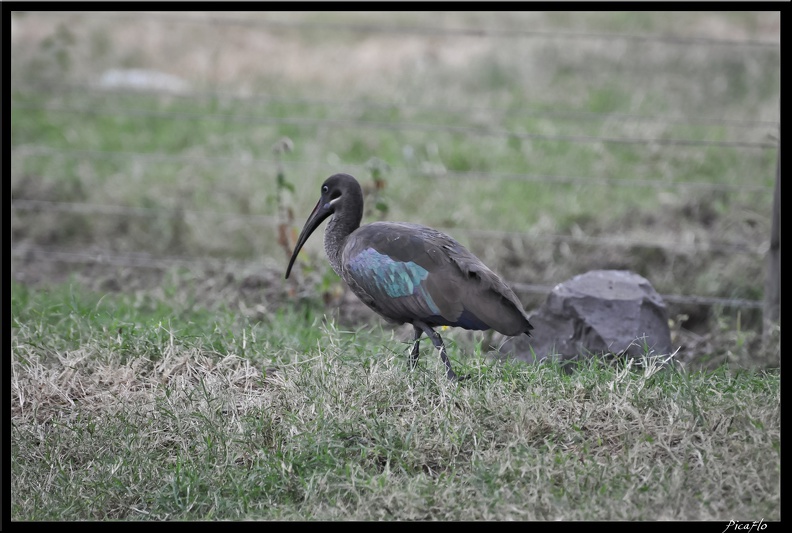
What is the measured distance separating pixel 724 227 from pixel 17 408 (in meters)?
4.72

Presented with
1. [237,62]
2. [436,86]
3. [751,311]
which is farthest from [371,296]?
[237,62]

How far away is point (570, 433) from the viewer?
141 inches

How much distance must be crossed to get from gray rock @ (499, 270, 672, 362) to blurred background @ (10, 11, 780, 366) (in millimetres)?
723

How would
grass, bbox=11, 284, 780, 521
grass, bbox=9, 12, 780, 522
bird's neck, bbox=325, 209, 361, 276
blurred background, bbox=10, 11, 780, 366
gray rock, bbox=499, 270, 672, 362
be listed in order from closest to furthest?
1. grass, bbox=11, 284, 780, 521
2. grass, bbox=9, 12, 780, 522
3. bird's neck, bbox=325, 209, 361, 276
4. gray rock, bbox=499, 270, 672, 362
5. blurred background, bbox=10, 11, 780, 366

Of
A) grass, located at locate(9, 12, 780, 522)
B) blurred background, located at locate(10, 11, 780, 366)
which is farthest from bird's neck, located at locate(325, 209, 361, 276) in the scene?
blurred background, located at locate(10, 11, 780, 366)

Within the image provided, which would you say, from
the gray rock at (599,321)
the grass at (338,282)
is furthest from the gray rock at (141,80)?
the gray rock at (599,321)

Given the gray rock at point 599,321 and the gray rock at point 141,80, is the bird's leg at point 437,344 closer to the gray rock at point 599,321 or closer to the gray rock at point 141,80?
the gray rock at point 599,321

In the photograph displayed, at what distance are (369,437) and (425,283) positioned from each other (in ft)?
2.25

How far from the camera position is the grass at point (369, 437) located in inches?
130

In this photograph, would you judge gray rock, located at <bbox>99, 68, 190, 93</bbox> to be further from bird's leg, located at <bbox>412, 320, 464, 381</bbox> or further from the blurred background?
bird's leg, located at <bbox>412, 320, 464, 381</bbox>

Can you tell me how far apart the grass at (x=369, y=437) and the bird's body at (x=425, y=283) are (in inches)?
8.5

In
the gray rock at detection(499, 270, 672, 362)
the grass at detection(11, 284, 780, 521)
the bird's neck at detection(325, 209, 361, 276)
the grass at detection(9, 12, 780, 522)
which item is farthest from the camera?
the gray rock at detection(499, 270, 672, 362)

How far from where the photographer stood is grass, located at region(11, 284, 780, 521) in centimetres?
331

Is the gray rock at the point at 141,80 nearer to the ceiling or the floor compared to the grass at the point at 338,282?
nearer to the ceiling
